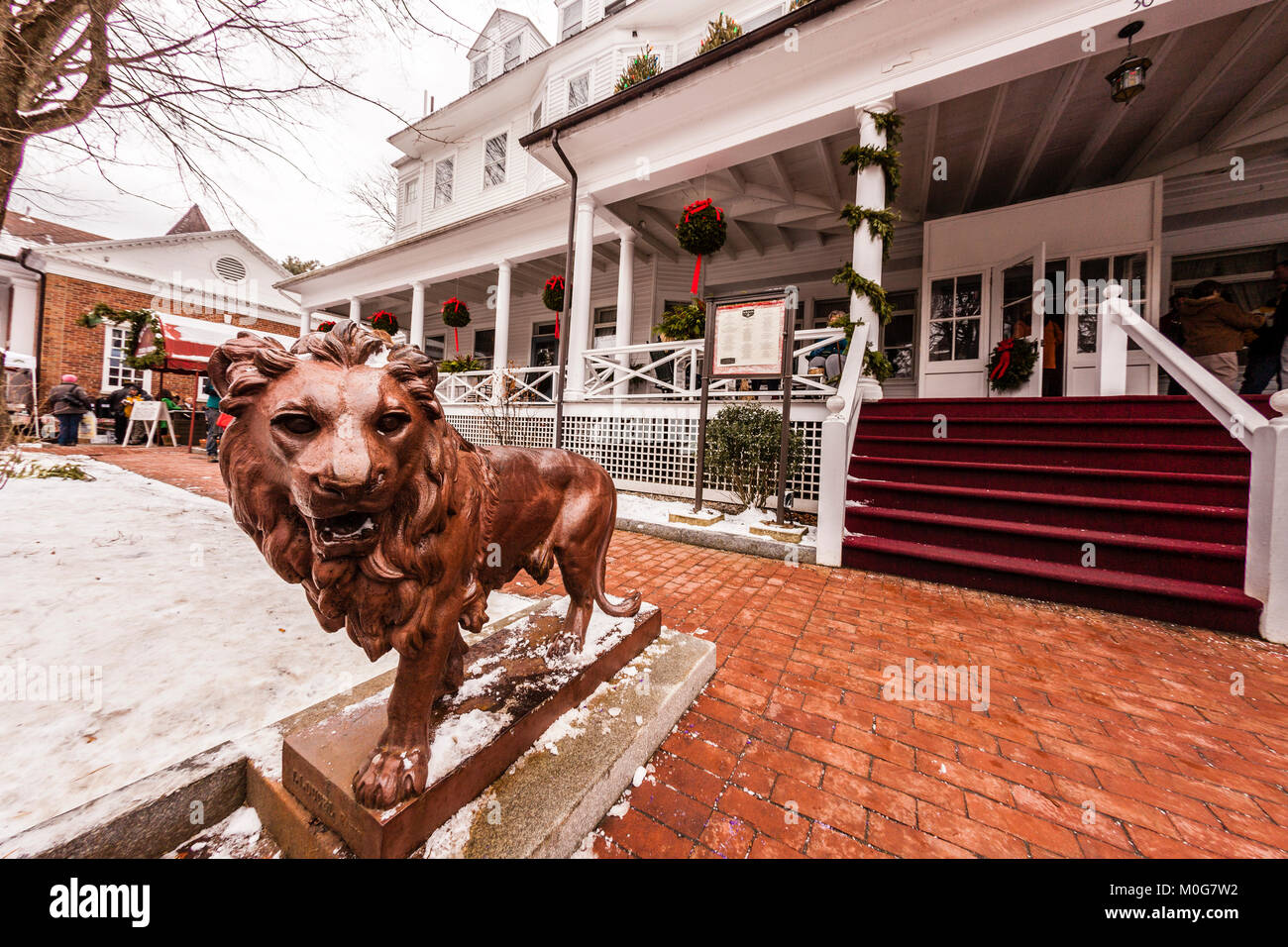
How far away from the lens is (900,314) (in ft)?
30.2

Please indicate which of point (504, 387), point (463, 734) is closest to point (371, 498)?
point (463, 734)

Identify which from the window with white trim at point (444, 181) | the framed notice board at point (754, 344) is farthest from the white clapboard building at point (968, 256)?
the window with white trim at point (444, 181)

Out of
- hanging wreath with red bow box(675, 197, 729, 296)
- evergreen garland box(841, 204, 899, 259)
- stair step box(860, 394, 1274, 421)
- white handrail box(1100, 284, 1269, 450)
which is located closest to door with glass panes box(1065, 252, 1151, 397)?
white handrail box(1100, 284, 1269, 450)

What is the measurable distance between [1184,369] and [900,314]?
5.58 meters

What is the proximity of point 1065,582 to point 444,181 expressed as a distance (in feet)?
58.7

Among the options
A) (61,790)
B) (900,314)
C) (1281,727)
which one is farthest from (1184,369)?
(61,790)

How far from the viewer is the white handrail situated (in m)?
3.54

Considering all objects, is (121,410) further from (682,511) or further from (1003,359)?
(1003,359)

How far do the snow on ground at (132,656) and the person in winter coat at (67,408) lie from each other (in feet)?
33.5

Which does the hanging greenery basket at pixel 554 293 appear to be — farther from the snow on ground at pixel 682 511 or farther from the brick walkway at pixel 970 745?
the brick walkway at pixel 970 745

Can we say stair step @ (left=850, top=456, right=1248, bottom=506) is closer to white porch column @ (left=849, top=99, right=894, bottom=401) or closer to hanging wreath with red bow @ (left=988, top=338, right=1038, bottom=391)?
white porch column @ (left=849, top=99, right=894, bottom=401)

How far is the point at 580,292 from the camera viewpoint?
7.87m

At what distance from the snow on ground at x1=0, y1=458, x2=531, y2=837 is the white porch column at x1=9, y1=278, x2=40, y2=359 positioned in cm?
2120

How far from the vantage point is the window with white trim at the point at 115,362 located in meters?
15.3
